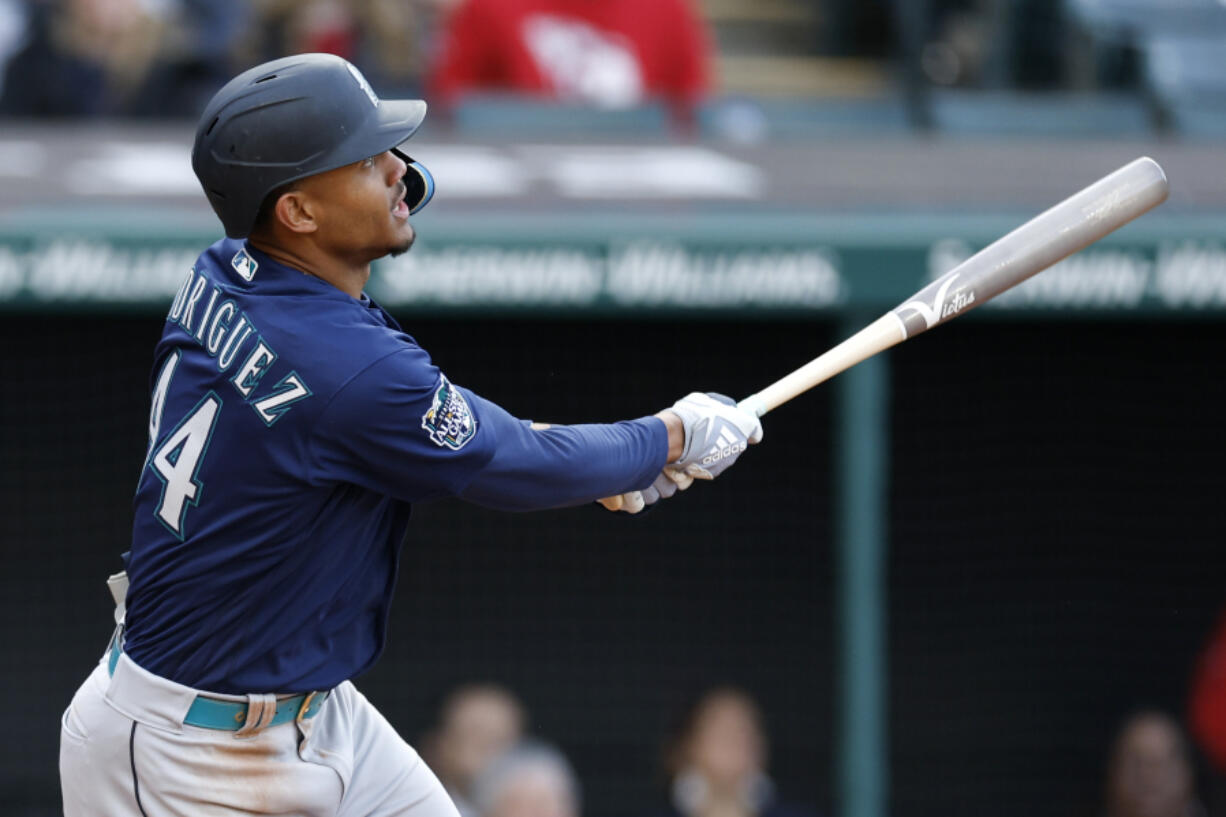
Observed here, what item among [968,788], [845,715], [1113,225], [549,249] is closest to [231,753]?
[1113,225]

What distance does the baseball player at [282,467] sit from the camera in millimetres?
2217

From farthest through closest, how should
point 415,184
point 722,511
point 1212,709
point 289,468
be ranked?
1. point 722,511
2. point 1212,709
3. point 415,184
4. point 289,468

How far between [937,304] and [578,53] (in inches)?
115

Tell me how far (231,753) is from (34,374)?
3.05 meters

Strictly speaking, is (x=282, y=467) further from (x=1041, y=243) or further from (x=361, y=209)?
(x=1041, y=243)

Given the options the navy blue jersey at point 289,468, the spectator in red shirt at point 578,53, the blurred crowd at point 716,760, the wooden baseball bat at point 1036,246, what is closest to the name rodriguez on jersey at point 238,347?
the navy blue jersey at point 289,468

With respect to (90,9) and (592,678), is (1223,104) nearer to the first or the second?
(592,678)

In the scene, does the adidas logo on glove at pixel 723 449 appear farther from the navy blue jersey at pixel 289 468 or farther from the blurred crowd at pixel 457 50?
the blurred crowd at pixel 457 50

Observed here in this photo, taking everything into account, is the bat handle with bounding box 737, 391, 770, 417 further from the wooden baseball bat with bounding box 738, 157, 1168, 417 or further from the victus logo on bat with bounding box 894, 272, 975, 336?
the victus logo on bat with bounding box 894, 272, 975, 336

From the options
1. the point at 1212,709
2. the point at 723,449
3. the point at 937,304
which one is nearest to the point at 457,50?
the point at 937,304

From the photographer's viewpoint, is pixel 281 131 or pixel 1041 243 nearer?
pixel 281 131

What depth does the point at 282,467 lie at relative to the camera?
7.27 feet

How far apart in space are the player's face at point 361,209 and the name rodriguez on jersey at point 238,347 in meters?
0.16

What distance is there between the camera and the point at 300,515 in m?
2.25
